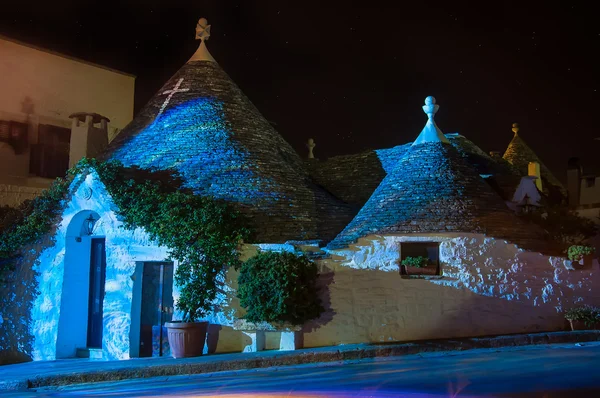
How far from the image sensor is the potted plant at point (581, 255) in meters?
12.7

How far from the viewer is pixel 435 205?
41.7 feet

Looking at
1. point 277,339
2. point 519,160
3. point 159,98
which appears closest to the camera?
point 277,339

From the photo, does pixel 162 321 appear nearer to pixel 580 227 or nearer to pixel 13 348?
pixel 13 348

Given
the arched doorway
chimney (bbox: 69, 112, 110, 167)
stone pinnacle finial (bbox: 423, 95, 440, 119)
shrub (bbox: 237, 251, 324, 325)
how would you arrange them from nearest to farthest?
shrub (bbox: 237, 251, 324, 325) < the arched doorway < stone pinnacle finial (bbox: 423, 95, 440, 119) < chimney (bbox: 69, 112, 110, 167)

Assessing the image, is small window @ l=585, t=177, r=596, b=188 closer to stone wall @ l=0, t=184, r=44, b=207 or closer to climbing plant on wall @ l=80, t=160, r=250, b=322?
climbing plant on wall @ l=80, t=160, r=250, b=322

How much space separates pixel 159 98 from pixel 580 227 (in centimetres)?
1216

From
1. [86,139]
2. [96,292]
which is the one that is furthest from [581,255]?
[86,139]

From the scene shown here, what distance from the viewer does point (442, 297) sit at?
39.7ft

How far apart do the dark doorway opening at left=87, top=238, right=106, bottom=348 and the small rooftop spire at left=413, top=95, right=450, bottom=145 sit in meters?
7.84

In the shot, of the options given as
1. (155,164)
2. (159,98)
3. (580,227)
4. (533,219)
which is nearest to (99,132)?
(159,98)

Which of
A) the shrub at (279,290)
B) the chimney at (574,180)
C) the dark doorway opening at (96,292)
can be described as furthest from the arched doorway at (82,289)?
the chimney at (574,180)

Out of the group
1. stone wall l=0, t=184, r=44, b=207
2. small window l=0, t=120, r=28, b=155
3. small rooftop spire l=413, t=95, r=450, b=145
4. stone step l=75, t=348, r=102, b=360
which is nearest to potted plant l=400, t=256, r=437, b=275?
small rooftop spire l=413, t=95, r=450, b=145

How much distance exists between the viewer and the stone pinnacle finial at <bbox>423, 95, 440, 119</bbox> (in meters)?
15.0

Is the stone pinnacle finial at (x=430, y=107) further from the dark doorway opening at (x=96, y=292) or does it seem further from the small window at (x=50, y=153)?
the small window at (x=50, y=153)
